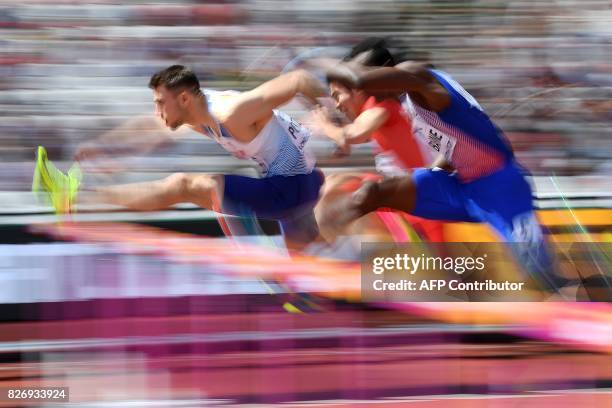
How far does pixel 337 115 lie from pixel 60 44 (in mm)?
2084

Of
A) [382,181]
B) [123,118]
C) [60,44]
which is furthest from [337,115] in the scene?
[60,44]

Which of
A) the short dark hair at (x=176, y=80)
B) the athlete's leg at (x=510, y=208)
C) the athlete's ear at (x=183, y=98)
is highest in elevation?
the short dark hair at (x=176, y=80)

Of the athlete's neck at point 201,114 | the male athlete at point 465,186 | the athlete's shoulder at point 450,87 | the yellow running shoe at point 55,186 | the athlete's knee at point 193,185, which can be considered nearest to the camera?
the athlete's shoulder at point 450,87

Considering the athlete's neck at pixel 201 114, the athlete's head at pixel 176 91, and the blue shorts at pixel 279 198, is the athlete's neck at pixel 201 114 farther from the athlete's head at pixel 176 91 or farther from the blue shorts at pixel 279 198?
the blue shorts at pixel 279 198

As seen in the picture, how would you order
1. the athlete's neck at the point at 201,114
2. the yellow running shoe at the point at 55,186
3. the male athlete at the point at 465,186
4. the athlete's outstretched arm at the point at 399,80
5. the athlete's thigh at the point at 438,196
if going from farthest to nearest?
1. the yellow running shoe at the point at 55,186
2. the athlete's neck at the point at 201,114
3. the athlete's thigh at the point at 438,196
4. the male athlete at the point at 465,186
5. the athlete's outstretched arm at the point at 399,80

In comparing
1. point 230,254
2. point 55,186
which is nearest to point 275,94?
point 230,254

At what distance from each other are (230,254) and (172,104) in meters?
0.93

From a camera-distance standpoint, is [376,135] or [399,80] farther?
[376,135]

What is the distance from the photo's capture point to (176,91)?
413 centimetres

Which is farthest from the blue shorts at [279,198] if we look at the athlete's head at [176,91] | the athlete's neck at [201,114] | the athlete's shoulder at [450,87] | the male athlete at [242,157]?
the athlete's shoulder at [450,87]

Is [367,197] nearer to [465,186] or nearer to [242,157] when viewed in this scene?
[465,186]

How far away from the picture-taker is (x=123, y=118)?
5.52 meters

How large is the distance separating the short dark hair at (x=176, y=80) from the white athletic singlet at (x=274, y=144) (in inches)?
3.9

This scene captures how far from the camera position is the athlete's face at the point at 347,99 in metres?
4.05
